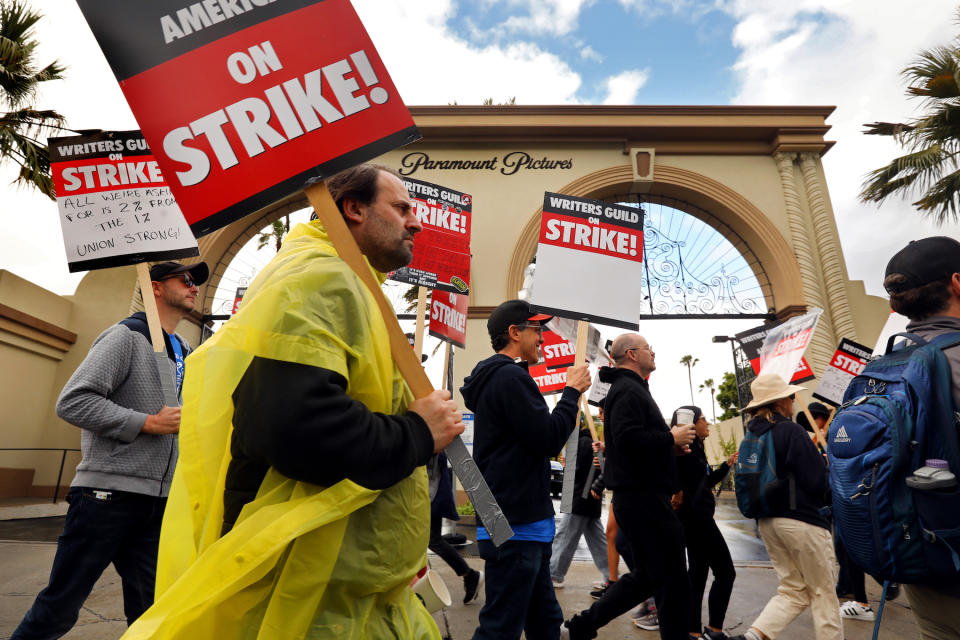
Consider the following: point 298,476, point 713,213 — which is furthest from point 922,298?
point 713,213

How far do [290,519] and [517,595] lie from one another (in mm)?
1850

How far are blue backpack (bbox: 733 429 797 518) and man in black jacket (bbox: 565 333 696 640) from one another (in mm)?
785

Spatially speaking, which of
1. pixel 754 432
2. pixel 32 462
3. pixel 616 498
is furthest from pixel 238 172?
pixel 32 462

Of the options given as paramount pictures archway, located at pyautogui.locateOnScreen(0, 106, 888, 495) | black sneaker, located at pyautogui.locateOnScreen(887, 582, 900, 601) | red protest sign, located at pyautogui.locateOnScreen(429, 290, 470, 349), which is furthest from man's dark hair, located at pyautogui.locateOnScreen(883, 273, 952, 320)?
paramount pictures archway, located at pyautogui.locateOnScreen(0, 106, 888, 495)

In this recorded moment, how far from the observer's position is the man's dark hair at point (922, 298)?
222cm

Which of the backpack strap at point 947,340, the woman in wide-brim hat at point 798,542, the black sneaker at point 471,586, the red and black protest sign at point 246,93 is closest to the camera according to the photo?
the red and black protest sign at point 246,93

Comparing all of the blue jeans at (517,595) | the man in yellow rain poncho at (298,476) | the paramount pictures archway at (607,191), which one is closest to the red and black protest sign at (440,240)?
the blue jeans at (517,595)

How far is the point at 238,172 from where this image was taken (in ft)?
5.05

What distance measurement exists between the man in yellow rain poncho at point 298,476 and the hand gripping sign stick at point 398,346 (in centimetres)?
6

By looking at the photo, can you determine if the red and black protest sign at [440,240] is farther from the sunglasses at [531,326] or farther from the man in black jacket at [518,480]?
the man in black jacket at [518,480]

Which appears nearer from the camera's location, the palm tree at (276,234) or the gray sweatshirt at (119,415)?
the gray sweatshirt at (119,415)

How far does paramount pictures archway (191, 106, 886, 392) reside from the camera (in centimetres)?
1284

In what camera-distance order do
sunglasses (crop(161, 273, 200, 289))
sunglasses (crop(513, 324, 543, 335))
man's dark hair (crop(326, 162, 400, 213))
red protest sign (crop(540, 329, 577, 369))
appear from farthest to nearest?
red protest sign (crop(540, 329, 577, 369)), sunglasses (crop(513, 324, 543, 335)), sunglasses (crop(161, 273, 200, 289)), man's dark hair (crop(326, 162, 400, 213))

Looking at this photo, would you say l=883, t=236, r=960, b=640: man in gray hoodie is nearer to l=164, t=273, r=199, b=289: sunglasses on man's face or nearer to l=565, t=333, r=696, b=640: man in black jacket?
l=565, t=333, r=696, b=640: man in black jacket
